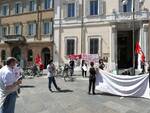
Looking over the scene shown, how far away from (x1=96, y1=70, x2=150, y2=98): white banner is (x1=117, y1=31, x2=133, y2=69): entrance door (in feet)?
77.6

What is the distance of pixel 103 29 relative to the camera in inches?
1561

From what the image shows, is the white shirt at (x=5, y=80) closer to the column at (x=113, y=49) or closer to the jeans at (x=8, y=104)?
the jeans at (x=8, y=104)

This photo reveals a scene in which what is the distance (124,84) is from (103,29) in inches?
951

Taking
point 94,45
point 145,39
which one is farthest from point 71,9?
point 145,39

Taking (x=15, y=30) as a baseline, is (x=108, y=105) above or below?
below

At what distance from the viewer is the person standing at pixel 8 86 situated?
8102 millimetres

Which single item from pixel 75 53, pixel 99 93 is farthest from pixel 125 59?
pixel 99 93

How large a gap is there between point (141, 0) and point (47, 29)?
13552mm

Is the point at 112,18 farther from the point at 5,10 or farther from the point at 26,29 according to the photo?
the point at 5,10

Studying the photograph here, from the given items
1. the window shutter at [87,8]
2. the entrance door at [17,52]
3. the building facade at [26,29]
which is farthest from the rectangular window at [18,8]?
the window shutter at [87,8]

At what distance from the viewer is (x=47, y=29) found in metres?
44.5

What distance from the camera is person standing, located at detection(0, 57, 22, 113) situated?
8.10 m

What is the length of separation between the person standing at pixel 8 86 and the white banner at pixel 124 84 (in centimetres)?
843

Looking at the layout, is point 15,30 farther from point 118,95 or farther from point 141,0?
point 118,95
